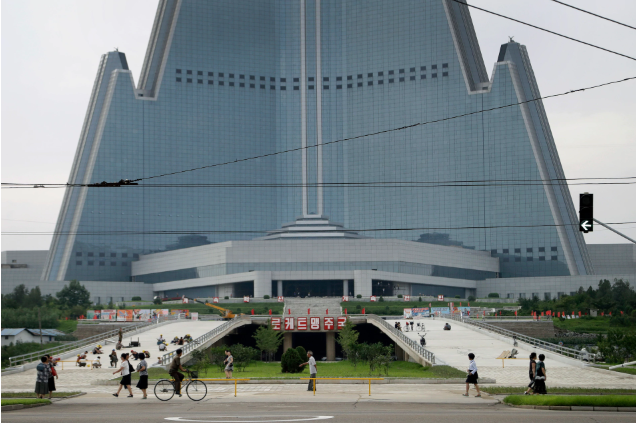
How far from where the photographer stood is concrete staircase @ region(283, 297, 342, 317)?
84.5m

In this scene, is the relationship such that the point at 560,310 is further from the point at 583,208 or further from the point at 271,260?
the point at 583,208

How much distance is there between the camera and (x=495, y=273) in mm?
142000

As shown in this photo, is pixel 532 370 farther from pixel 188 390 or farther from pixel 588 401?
pixel 188 390

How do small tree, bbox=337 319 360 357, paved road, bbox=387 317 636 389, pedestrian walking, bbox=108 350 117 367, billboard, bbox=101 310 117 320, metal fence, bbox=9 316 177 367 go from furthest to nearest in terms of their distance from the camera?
billboard, bbox=101 310 117 320, small tree, bbox=337 319 360 357, metal fence, bbox=9 316 177 367, pedestrian walking, bbox=108 350 117 367, paved road, bbox=387 317 636 389

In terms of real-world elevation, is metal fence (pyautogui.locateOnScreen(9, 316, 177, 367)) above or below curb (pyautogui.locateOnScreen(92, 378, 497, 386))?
above

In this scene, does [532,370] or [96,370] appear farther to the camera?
[96,370]

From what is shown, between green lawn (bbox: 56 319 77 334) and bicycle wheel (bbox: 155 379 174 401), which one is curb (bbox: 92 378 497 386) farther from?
green lawn (bbox: 56 319 77 334)

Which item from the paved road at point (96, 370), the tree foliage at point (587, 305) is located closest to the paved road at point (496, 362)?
the paved road at point (96, 370)

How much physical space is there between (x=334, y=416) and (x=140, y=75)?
13630cm

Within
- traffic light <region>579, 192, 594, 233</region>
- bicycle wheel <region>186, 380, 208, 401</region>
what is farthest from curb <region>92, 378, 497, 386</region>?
traffic light <region>579, 192, 594, 233</region>

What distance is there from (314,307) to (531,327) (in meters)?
26.9

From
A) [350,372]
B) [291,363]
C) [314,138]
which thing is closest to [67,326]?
[291,363]

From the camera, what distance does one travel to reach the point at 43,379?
91.6ft

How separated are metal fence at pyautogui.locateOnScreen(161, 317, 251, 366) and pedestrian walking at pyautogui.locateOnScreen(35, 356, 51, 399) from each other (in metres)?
13.1
